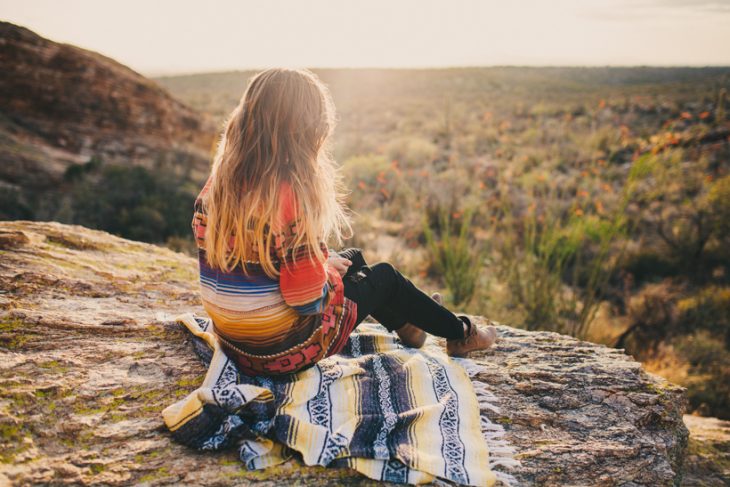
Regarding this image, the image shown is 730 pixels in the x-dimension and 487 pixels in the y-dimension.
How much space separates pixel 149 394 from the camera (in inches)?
80.4

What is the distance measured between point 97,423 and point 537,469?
69.2 inches

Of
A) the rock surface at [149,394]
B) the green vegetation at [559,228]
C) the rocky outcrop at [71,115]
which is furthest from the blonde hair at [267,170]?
the rocky outcrop at [71,115]

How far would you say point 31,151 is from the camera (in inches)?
275

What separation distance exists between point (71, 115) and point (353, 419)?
8.28 m

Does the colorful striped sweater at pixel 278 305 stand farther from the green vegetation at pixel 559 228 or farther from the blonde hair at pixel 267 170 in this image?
the green vegetation at pixel 559 228

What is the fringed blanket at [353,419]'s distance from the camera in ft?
5.84

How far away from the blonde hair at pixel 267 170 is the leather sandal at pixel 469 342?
3.89ft

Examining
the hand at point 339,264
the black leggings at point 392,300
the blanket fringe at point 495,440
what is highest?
the hand at point 339,264

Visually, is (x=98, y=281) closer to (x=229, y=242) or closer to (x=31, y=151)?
(x=229, y=242)

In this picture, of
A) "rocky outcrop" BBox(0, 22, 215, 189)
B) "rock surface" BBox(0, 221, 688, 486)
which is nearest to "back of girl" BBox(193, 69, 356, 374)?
"rock surface" BBox(0, 221, 688, 486)

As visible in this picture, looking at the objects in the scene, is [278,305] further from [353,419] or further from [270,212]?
[353,419]

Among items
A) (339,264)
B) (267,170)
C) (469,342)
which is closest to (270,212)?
(267,170)

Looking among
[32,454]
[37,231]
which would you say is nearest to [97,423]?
[32,454]

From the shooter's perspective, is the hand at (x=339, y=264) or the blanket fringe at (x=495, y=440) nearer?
the blanket fringe at (x=495, y=440)
